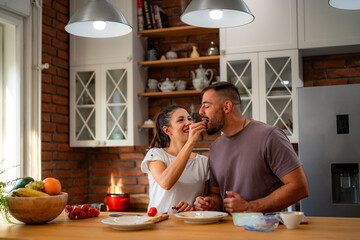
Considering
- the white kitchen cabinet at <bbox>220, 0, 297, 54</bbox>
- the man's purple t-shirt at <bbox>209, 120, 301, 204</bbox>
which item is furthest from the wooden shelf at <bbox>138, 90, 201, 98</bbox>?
the man's purple t-shirt at <bbox>209, 120, 301, 204</bbox>

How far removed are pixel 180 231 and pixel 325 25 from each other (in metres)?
2.35

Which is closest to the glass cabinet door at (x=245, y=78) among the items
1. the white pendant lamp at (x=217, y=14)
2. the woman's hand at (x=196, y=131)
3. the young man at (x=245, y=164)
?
the young man at (x=245, y=164)

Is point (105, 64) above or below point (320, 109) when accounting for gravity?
above

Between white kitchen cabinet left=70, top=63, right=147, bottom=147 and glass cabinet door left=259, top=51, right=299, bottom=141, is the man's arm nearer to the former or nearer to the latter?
glass cabinet door left=259, top=51, right=299, bottom=141

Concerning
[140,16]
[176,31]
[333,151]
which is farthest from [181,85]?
[333,151]

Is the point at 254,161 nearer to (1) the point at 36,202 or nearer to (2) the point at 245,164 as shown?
(2) the point at 245,164

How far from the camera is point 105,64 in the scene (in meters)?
4.00

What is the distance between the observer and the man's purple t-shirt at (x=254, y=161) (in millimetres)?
2244

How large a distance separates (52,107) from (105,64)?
0.59m

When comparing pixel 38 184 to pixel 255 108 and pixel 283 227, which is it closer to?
pixel 283 227

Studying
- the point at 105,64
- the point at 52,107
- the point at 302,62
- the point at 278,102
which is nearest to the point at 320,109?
the point at 278,102

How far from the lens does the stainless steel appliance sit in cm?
311

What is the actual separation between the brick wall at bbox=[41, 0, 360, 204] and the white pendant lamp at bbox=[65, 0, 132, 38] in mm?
1364

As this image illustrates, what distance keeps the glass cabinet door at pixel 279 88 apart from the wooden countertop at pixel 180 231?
62.8 inches
